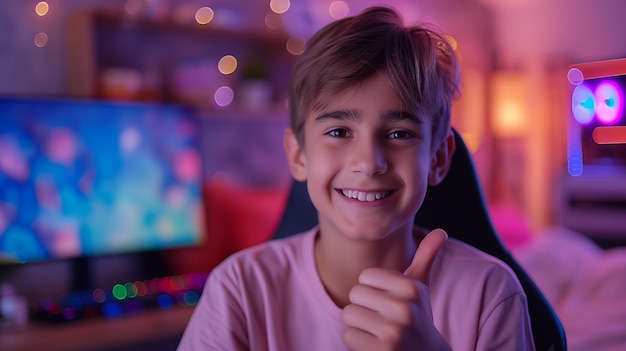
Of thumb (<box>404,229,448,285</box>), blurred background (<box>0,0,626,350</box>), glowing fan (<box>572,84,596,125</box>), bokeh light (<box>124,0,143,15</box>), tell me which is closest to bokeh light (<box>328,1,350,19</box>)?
blurred background (<box>0,0,626,350</box>)

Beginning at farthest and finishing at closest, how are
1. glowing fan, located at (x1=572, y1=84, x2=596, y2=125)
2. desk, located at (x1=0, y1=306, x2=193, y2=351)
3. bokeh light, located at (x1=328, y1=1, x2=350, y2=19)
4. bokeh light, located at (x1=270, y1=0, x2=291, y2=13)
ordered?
1. glowing fan, located at (x1=572, y1=84, x2=596, y2=125)
2. bokeh light, located at (x1=328, y1=1, x2=350, y2=19)
3. bokeh light, located at (x1=270, y1=0, x2=291, y2=13)
4. desk, located at (x1=0, y1=306, x2=193, y2=351)

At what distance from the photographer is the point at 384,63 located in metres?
0.93

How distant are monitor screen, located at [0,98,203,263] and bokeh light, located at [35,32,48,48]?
41 cm

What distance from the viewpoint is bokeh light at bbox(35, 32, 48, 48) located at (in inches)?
95.7

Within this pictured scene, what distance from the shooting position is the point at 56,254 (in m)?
2.15

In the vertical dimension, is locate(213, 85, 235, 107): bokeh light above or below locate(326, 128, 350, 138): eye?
above

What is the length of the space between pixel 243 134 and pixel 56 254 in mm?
1188

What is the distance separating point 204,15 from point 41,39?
30.1 inches

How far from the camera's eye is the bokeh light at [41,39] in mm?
2432

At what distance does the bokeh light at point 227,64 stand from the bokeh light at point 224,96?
0.40 feet

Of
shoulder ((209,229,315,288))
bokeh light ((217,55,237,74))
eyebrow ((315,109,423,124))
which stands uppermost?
bokeh light ((217,55,237,74))

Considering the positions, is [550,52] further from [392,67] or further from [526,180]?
[392,67]

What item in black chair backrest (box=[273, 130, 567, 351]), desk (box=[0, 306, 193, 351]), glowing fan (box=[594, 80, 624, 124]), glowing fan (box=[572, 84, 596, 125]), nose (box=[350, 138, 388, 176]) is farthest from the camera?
glowing fan (box=[572, 84, 596, 125])

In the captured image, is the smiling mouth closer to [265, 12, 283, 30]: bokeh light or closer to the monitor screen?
the monitor screen
